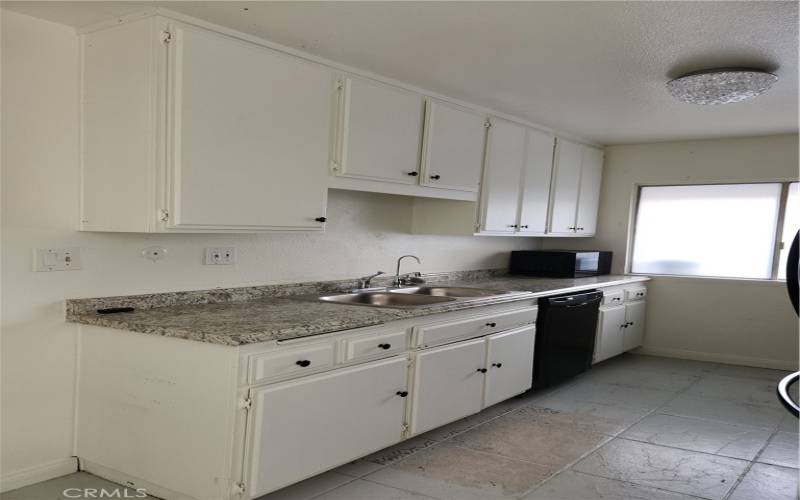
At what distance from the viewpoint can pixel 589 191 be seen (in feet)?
18.9

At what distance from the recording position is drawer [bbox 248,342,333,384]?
226 cm

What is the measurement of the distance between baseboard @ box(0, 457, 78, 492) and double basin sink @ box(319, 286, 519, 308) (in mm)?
1405

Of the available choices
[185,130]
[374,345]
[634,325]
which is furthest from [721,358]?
[185,130]

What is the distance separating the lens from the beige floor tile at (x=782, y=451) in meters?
3.23

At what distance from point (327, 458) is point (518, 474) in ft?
3.23

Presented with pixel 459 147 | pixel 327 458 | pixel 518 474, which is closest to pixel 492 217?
pixel 459 147

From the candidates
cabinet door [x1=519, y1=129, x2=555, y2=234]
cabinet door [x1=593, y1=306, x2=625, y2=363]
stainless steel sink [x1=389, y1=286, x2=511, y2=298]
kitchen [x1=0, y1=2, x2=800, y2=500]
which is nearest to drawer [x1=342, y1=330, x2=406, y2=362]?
kitchen [x1=0, y1=2, x2=800, y2=500]

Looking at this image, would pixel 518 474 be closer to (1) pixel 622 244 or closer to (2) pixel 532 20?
(2) pixel 532 20

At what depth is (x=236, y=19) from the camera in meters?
2.54

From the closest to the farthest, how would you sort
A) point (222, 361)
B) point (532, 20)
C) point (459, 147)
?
point (222, 361), point (532, 20), point (459, 147)

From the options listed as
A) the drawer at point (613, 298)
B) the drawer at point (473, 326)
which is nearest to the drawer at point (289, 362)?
the drawer at point (473, 326)

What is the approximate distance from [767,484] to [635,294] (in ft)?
9.25

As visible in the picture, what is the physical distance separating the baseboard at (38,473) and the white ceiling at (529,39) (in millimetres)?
1909

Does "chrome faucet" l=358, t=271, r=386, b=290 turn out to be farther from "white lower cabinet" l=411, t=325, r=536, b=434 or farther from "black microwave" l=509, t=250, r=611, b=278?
"black microwave" l=509, t=250, r=611, b=278
